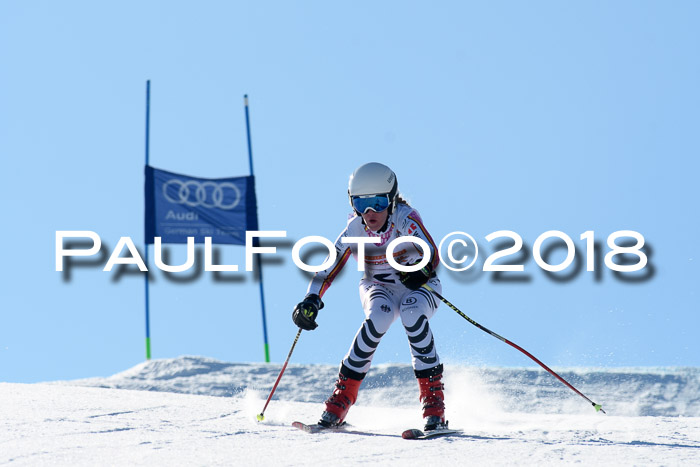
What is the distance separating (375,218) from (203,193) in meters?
10.6

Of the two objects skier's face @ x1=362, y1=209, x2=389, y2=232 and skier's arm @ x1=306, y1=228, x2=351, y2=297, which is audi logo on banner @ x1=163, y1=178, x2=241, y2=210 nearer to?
skier's arm @ x1=306, y1=228, x2=351, y2=297

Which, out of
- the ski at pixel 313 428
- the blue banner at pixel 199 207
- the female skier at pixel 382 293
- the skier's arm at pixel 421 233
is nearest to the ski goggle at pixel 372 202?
the female skier at pixel 382 293

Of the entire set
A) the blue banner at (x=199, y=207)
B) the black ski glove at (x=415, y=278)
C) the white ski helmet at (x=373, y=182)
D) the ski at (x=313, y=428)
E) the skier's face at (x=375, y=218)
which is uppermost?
the blue banner at (x=199, y=207)

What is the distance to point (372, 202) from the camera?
209 inches

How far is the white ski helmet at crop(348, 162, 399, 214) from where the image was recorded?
532 cm

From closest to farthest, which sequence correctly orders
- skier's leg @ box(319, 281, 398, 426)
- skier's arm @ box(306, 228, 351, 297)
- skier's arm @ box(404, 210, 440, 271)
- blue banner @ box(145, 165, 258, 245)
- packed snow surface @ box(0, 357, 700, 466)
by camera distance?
1. packed snow surface @ box(0, 357, 700, 466)
2. skier's leg @ box(319, 281, 398, 426)
3. skier's arm @ box(404, 210, 440, 271)
4. skier's arm @ box(306, 228, 351, 297)
5. blue banner @ box(145, 165, 258, 245)

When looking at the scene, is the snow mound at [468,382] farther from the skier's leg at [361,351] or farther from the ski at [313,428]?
the ski at [313,428]

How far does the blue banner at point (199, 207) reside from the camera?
49.9ft

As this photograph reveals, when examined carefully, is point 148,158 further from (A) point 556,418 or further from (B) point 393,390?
(A) point 556,418

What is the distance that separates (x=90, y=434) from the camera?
15.7 feet

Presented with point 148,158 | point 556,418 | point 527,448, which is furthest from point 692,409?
point 148,158

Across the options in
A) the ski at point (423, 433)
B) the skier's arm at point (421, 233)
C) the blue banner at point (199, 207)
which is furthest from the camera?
the blue banner at point (199, 207)

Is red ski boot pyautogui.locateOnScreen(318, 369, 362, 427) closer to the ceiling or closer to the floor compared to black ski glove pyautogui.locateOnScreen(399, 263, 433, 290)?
closer to the floor

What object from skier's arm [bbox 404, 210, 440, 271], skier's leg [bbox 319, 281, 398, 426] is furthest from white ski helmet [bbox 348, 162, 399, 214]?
skier's leg [bbox 319, 281, 398, 426]
